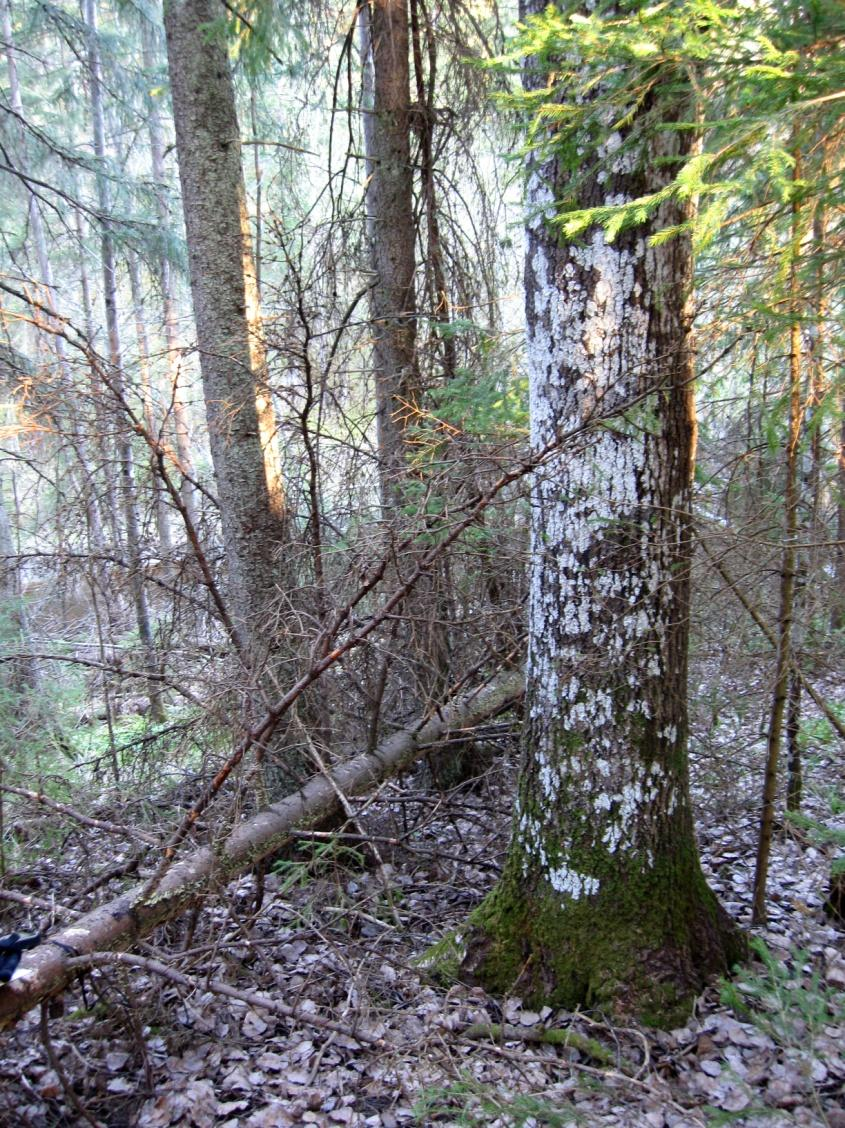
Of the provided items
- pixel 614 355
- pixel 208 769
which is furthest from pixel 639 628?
pixel 208 769

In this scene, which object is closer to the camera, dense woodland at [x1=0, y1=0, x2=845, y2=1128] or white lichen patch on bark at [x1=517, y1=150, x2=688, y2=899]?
dense woodland at [x1=0, y1=0, x2=845, y2=1128]

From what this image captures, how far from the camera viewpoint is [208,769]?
15.8 ft

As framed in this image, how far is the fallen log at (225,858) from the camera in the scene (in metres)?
2.86

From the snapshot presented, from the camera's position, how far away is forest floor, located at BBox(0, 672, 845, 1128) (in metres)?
2.81

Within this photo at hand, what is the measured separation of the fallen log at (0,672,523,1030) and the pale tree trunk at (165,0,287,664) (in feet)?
3.92

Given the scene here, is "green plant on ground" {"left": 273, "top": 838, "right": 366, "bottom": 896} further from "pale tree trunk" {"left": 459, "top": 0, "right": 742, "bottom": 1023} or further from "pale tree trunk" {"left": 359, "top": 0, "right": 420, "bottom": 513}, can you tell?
"pale tree trunk" {"left": 359, "top": 0, "right": 420, "bottom": 513}

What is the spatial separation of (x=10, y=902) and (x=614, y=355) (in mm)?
4008

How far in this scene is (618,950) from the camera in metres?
3.34

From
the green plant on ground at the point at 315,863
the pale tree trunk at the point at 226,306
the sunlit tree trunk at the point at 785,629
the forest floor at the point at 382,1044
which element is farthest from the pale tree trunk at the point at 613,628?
the pale tree trunk at the point at 226,306

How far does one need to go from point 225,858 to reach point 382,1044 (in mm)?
1164

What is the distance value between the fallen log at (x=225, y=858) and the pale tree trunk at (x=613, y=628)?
53.0 inches

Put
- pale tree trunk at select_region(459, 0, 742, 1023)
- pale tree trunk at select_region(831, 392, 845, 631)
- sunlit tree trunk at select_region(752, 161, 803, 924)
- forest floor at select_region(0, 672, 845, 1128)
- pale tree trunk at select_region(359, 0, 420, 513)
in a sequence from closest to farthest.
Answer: forest floor at select_region(0, 672, 845, 1128) → pale tree trunk at select_region(459, 0, 742, 1023) → sunlit tree trunk at select_region(752, 161, 803, 924) → pale tree trunk at select_region(831, 392, 845, 631) → pale tree trunk at select_region(359, 0, 420, 513)

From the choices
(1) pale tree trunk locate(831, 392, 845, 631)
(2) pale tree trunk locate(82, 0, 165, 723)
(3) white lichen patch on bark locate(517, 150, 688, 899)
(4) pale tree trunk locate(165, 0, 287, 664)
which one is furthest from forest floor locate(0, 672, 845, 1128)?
(4) pale tree trunk locate(165, 0, 287, 664)

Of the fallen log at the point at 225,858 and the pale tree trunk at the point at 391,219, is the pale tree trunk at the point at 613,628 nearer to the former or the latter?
the fallen log at the point at 225,858
